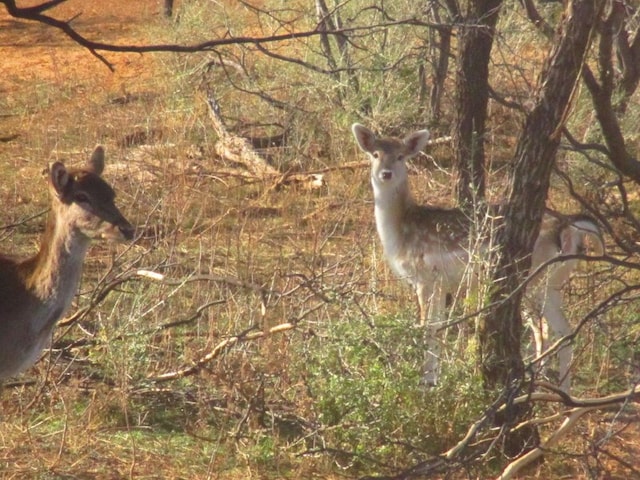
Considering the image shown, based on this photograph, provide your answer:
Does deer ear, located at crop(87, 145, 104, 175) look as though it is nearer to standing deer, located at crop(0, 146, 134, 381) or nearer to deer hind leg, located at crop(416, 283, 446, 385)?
standing deer, located at crop(0, 146, 134, 381)

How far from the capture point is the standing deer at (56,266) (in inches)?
Answer: 252

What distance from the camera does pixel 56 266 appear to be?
645 cm

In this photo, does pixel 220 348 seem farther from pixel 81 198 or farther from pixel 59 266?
pixel 81 198

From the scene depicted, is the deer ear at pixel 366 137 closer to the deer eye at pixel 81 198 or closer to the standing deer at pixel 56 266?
the standing deer at pixel 56 266

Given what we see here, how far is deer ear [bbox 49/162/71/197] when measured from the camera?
6438 mm

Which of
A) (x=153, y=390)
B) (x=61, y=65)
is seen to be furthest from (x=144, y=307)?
(x=61, y=65)

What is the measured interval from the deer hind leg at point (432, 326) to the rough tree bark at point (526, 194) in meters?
0.33

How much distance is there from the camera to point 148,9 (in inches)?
993

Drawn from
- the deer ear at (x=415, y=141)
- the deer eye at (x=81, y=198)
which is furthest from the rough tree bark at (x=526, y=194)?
the deer ear at (x=415, y=141)

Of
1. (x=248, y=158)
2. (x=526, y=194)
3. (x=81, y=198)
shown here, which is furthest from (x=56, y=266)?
(x=248, y=158)

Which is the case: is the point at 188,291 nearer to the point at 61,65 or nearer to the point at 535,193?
the point at 535,193

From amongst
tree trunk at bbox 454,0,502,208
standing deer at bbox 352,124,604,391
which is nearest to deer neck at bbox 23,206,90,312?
standing deer at bbox 352,124,604,391

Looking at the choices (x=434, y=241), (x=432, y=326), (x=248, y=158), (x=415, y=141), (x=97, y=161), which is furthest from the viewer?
(x=248, y=158)

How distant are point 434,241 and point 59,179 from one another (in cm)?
342
